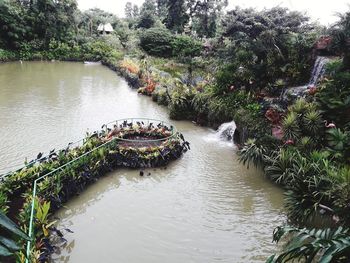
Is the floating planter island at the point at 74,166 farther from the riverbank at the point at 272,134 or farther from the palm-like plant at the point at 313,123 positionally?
the palm-like plant at the point at 313,123

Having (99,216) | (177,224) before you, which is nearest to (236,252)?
(177,224)

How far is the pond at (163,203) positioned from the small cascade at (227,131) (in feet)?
1.44

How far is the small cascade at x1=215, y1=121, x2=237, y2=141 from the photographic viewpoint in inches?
551

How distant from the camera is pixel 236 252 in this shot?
7.24 metres

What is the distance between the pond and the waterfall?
15.9ft

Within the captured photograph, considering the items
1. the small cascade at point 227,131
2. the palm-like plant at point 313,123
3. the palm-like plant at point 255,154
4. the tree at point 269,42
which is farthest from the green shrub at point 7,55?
the palm-like plant at point 313,123

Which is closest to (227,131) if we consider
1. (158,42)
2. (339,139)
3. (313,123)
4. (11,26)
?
(313,123)

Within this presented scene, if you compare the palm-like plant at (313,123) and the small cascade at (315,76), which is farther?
the small cascade at (315,76)

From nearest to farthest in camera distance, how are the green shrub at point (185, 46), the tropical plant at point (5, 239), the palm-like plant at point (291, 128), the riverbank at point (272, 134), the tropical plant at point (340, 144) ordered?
the tropical plant at point (5, 239)
the riverbank at point (272, 134)
the tropical plant at point (340, 144)
the palm-like plant at point (291, 128)
the green shrub at point (185, 46)

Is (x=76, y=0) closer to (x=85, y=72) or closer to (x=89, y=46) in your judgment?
(x=89, y=46)

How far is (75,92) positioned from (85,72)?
765 centimetres

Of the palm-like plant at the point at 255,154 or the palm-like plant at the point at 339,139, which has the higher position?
the palm-like plant at the point at 339,139

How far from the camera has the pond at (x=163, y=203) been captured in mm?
7270

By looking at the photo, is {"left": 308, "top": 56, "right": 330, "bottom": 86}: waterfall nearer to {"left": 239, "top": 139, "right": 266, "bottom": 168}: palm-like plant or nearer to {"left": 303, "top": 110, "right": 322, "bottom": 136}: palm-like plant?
Answer: {"left": 303, "top": 110, "right": 322, "bottom": 136}: palm-like plant
